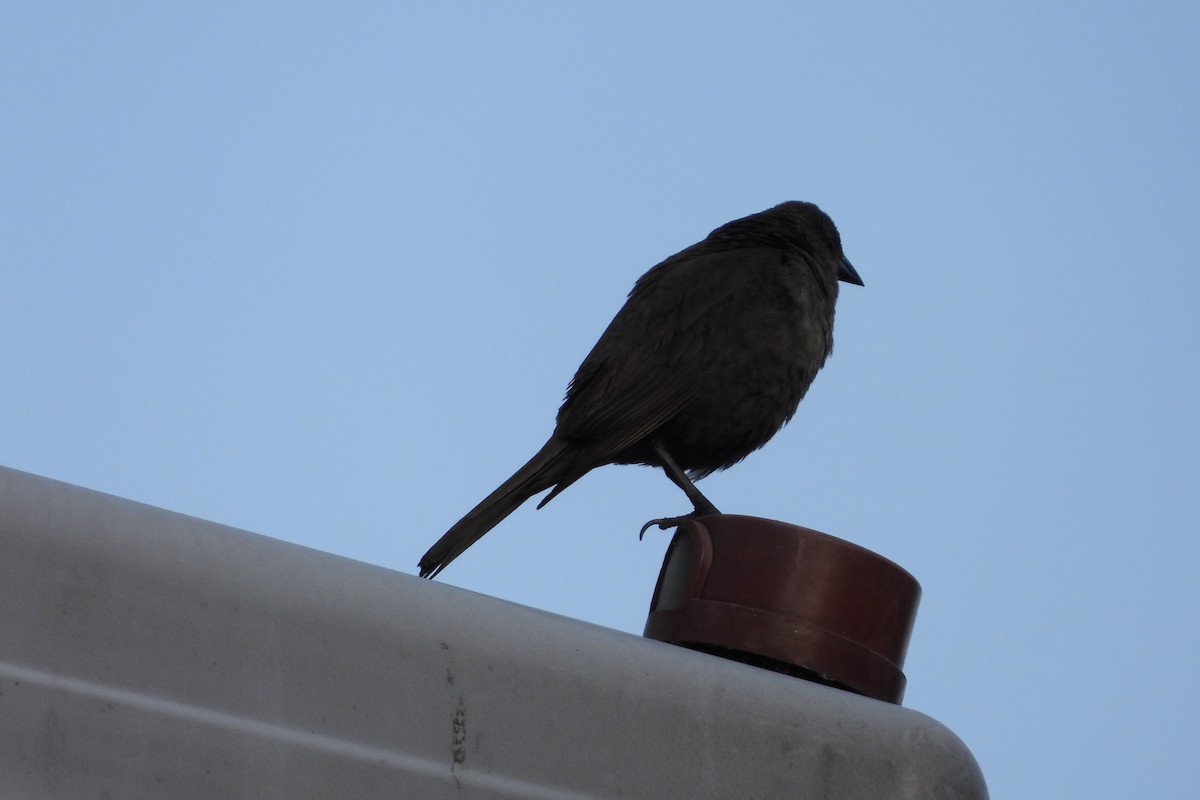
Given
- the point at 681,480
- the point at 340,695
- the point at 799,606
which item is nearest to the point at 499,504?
the point at 681,480

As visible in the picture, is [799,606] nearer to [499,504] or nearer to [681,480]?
[499,504]

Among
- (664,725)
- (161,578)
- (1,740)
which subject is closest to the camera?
(1,740)

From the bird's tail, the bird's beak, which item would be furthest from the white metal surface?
the bird's beak

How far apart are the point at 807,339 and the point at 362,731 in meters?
3.77

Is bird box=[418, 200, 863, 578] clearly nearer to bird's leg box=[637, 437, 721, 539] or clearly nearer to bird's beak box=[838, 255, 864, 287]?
bird's leg box=[637, 437, 721, 539]

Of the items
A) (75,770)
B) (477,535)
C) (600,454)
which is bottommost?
(75,770)

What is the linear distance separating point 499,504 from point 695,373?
1.10 metres

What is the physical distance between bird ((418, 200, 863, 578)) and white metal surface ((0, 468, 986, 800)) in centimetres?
258

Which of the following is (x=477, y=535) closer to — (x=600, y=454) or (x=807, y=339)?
(x=600, y=454)

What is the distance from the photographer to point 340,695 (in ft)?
6.74

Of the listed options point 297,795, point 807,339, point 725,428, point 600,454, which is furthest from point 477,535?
point 297,795

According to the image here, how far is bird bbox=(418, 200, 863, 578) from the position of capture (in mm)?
5211

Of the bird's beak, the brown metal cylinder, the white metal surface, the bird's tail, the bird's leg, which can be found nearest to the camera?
the white metal surface

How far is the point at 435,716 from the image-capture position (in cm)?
212
